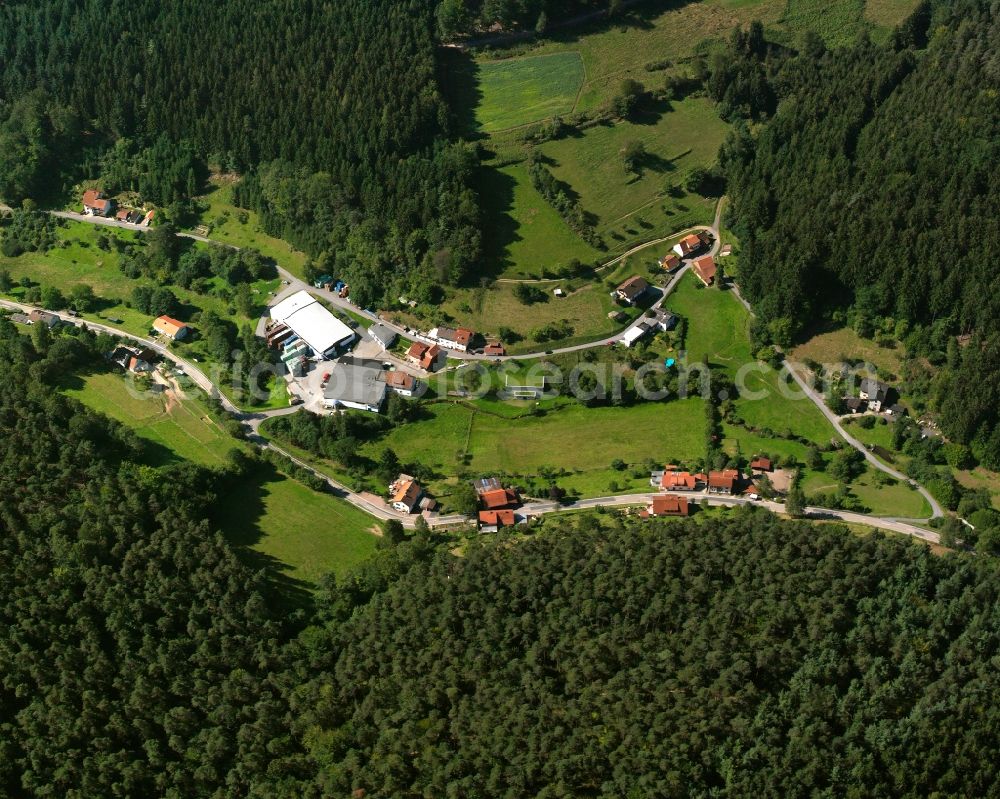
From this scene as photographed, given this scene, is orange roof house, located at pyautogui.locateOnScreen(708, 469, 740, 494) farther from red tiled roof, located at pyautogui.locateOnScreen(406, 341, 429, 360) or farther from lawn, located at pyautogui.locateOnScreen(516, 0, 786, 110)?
lawn, located at pyautogui.locateOnScreen(516, 0, 786, 110)

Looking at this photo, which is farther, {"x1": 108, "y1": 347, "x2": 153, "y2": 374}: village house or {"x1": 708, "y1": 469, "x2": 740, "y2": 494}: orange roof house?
{"x1": 108, "y1": 347, "x2": 153, "y2": 374}: village house

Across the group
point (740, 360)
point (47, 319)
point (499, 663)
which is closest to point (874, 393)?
point (740, 360)

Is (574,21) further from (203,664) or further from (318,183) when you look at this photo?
(203,664)

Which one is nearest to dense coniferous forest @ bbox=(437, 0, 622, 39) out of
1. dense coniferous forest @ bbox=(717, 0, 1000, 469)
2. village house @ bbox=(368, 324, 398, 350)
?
dense coniferous forest @ bbox=(717, 0, 1000, 469)

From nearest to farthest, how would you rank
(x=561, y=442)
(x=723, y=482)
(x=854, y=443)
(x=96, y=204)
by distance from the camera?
1. (x=723, y=482)
2. (x=854, y=443)
3. (x=561, y=442)
4. (x=96, y=204)

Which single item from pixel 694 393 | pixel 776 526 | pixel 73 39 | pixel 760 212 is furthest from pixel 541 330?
pixel 73 39

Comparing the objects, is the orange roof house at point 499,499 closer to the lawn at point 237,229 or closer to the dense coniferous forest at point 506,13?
the lawn at point 237,229

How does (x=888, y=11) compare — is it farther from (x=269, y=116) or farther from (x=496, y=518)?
(x=496, y=518)
